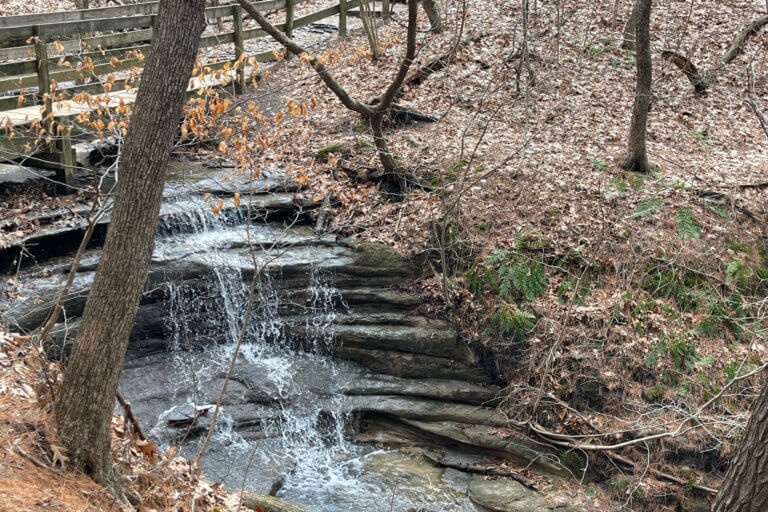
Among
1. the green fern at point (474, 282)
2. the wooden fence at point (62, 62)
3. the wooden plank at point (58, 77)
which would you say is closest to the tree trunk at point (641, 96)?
the green fern at point (474, 282)

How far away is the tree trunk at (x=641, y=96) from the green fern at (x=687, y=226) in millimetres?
1324

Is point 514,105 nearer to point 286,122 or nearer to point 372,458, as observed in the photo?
point 286,122

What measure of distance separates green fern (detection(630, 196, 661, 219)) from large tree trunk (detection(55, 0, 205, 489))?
6950mm

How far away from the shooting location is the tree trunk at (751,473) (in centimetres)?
324

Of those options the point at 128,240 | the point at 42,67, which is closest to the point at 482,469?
the point at 128,240

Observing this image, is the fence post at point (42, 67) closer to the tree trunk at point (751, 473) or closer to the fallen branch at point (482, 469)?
the fallen branch at point (482, 469)

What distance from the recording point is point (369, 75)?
1373 centimetres

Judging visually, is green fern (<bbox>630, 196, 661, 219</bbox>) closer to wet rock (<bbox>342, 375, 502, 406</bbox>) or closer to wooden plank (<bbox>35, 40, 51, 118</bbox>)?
wet rock (<bbox>342, 375, 502, 406</bbox>)

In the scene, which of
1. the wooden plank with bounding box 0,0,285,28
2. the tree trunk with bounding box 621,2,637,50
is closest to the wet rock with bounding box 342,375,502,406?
the wooden plank with bounding box 0,0,285,28

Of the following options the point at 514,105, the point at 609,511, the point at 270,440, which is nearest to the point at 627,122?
the point at 514,105

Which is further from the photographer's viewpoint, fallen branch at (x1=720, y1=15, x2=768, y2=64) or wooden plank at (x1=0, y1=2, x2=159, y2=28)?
fallen branch at (x1=720, y1=15, x2=768, y2=64)

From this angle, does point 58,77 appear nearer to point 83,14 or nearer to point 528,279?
point 83,14

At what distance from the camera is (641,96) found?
1007 centimetres

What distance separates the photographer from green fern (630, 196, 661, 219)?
30.6 feet
